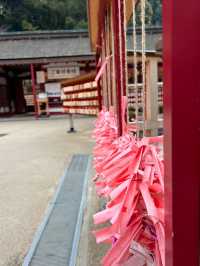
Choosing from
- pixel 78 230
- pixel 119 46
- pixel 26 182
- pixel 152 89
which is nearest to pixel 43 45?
pixel 26 182

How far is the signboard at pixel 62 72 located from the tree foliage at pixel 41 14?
1089cm

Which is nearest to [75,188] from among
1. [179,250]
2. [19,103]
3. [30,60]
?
[179,250]

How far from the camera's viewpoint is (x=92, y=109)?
3.31 meters

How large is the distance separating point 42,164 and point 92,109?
41.1 inches

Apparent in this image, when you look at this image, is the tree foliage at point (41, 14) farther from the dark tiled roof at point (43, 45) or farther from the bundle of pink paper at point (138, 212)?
the bundle of pink paper at point (138, 212)

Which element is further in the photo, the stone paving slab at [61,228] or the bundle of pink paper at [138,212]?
the stone paving slab at [61,228]

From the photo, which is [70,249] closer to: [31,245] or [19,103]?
[31,245]

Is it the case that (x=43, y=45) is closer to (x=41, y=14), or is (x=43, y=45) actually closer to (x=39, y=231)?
(x=39, y=231)

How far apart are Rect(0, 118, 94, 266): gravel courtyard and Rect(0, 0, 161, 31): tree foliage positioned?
58.7 feet

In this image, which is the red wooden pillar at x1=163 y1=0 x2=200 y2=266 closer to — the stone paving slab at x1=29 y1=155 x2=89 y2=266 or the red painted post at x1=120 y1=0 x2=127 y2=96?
the red painted post at x1=120 y1=0 x2=127 y2=96

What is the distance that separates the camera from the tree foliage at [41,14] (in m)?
21.6

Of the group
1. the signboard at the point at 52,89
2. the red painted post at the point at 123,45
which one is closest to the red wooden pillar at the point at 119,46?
the red painted post at the point at 123,45

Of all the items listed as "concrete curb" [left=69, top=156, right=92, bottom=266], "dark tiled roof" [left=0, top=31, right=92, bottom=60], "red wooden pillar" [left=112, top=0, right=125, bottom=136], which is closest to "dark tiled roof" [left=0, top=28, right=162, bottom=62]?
"dark tiled roof" [left=0, top=31, right=92, bottom=60]

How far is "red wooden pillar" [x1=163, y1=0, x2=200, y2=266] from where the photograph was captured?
42 cm
